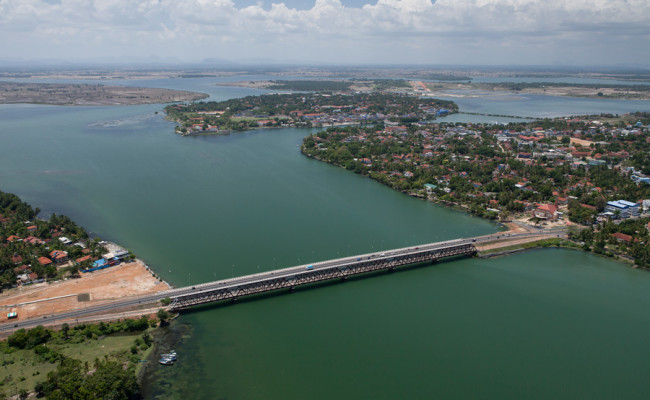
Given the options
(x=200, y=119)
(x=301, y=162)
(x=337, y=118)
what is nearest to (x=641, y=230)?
(x=301, y=162)

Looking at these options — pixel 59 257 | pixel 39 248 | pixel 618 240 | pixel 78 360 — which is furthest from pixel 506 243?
pixel 39 248

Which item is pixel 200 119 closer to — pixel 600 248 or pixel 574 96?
pixel 600 248

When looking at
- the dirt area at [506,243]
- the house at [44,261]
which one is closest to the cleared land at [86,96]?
the house at [44,261]

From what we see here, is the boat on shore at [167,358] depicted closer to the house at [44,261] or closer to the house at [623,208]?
the house at [44,261]

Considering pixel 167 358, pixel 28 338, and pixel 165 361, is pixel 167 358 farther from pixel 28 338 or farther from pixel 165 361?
pixel 28 338

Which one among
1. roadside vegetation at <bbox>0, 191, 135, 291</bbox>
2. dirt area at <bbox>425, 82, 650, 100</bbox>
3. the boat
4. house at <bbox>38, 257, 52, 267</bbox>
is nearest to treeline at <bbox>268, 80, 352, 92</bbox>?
dirt area at <bbox>425, 82, 650, 100</bbox>

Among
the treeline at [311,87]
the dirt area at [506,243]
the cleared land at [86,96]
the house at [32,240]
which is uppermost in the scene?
the treeline at [311,87]
